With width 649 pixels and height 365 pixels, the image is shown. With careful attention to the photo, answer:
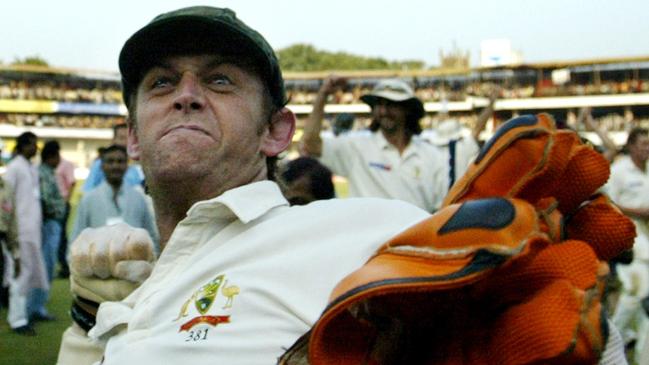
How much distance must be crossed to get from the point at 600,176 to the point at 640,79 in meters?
64.0

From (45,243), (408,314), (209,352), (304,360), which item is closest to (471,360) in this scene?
(408,314)

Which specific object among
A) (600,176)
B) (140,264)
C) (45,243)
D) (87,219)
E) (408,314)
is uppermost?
(600,176)

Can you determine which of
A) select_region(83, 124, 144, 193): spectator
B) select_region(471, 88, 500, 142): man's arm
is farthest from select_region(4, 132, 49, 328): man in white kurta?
select_region(471, 88, 500, 142): man's arm

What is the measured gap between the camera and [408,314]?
1.36m

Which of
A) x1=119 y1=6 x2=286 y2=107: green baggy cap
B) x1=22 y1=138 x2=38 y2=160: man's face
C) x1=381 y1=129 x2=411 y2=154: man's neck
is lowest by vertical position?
x1=22 y1=138 x2=38 y2=160: man's face

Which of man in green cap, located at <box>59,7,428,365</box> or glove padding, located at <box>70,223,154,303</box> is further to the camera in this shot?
glove padding, located at <box>70,223,154,303</box>

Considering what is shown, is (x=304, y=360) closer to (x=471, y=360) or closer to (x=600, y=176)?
(x=471, y=360)

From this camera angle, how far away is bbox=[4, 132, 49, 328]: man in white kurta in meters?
9.16

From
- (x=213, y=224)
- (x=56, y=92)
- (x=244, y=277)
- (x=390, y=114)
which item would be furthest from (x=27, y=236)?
(x=56, y=92)

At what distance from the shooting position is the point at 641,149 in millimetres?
9211

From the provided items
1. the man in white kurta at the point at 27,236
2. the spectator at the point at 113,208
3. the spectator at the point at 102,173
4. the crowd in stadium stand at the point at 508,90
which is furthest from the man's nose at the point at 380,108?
the crowd in stadium stand at the point at 508,90

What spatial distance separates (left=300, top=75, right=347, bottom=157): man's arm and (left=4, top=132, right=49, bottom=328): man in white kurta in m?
3.67

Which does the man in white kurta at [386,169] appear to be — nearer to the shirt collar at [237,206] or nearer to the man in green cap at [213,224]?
the man in green cap at [213,224]

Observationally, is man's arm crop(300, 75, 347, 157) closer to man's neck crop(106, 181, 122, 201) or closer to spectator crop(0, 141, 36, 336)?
man's neck crop(106, 181, 122, 201)
